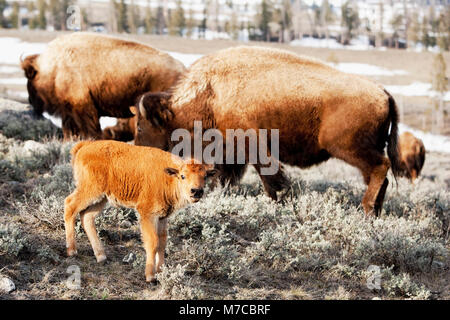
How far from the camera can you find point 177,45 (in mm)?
42062

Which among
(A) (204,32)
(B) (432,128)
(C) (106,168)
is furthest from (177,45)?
(C) (106,168)

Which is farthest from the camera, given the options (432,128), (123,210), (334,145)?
(432,128)

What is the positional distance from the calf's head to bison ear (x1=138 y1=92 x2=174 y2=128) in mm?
3072

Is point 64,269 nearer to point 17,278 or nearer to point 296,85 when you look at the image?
point 17,278

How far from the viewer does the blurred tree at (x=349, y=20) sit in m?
67.2

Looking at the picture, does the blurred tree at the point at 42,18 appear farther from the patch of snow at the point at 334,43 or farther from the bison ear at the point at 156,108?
the bison ear at the point at 156,108

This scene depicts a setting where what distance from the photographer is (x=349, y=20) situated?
A: 6800cm

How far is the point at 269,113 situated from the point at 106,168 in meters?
2.88

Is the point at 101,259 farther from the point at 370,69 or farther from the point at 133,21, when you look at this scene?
the point at 133,21

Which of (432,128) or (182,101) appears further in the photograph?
(432,128)

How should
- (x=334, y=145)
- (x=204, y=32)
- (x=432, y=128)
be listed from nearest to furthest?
(x=334, y=145), (x=432, y=128), (x=204, y=32)

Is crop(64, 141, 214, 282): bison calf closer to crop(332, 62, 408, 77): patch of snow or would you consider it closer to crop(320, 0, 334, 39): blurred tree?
crop(332, 62, 408, 77): patch of snow

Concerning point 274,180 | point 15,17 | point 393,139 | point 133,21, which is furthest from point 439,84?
point 15,17

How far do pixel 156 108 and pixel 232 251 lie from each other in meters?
2.89
